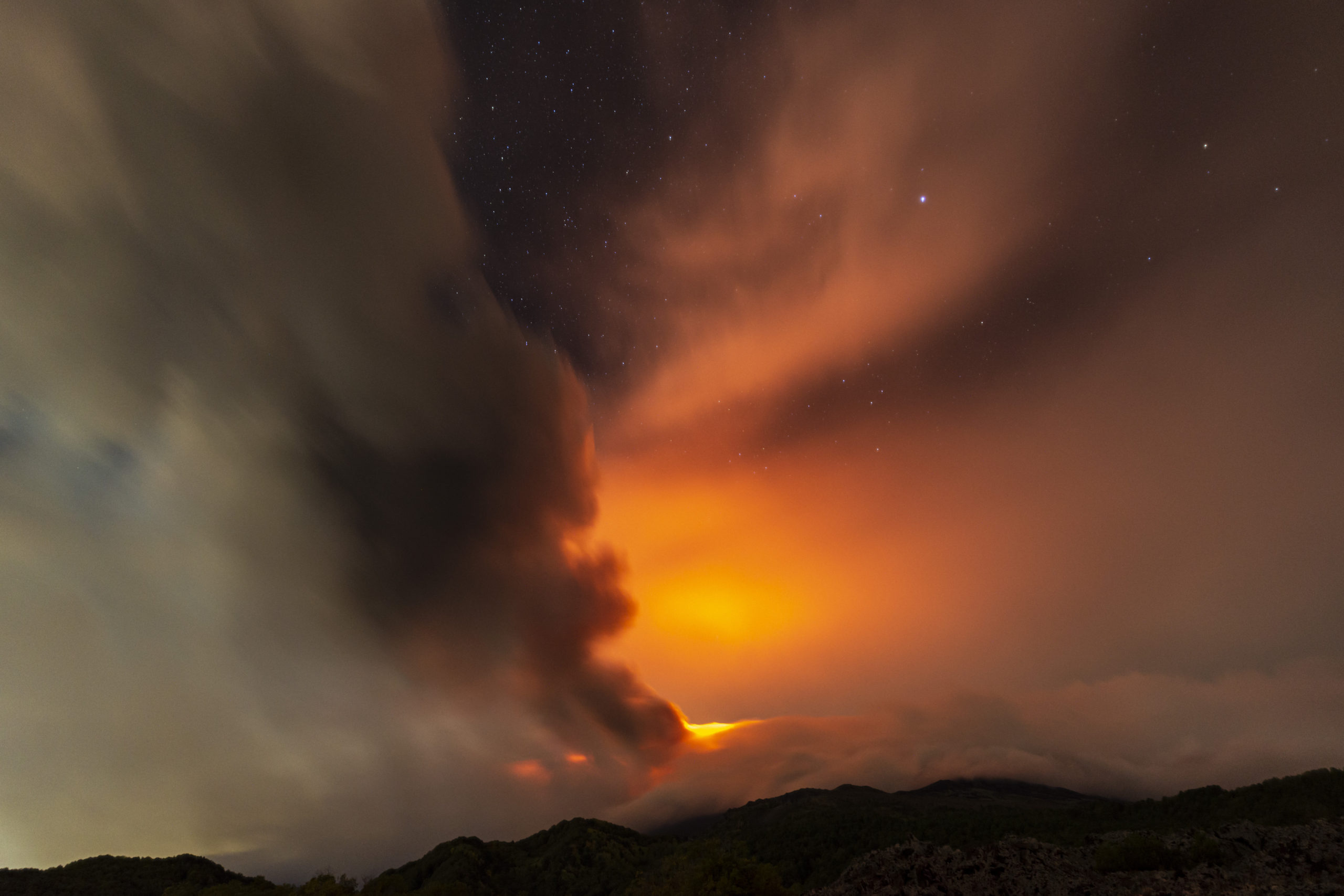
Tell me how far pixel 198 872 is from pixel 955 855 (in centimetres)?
25045

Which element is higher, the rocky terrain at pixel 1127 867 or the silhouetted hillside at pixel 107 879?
the silhouetted hillside at pixel 107 879

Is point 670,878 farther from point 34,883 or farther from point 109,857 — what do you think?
point 109,857

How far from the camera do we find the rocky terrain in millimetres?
46062

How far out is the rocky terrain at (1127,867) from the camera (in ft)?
151

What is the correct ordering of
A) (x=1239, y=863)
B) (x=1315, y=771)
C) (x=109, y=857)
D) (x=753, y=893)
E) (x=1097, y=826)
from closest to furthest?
(x=1239, y=863) < (x=753, y=893) < (x=1315, y=771) < (x=1097, y=826) < (x=109, y=857)

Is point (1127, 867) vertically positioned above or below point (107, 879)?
below

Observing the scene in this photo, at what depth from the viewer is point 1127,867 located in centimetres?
5603

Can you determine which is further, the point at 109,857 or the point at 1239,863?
the point at 109,857

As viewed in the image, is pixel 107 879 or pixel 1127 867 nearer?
pixel 1127 867

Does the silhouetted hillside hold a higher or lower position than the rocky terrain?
higher

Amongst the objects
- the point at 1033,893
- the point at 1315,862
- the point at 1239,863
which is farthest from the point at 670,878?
the point at 1315,862

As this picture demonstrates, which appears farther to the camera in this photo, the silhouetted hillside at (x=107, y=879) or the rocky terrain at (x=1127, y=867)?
the silhouetted hillside at (x=107, y=879)

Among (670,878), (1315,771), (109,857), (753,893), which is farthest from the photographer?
(109,857)

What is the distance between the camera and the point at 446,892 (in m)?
198
